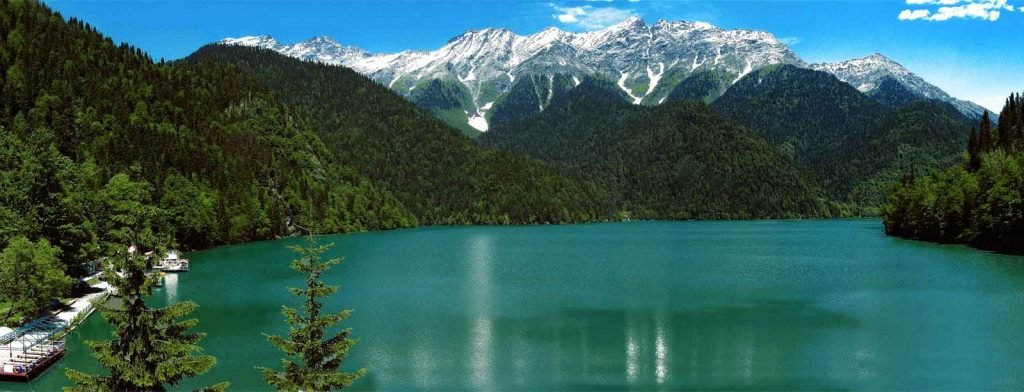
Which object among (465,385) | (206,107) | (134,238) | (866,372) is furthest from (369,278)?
(206,107)

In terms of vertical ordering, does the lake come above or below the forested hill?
below

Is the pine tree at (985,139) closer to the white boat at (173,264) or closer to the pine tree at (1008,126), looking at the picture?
the pine tree at (1008,126)

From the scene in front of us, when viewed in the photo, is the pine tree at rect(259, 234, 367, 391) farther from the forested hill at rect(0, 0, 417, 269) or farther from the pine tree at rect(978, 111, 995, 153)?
the pine tree at rect(978, 111, 995, 153)

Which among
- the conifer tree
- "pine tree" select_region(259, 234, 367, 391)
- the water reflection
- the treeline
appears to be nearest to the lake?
the water reflection

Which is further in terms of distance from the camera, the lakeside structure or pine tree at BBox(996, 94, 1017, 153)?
pine tree at BBox(996, 94, 1017, 153)

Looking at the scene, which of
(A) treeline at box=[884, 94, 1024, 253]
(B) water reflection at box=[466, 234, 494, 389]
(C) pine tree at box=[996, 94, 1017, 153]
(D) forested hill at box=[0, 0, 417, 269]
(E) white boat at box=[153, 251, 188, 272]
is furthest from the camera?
(C) pine tree at box=[996, 94, 1017, 153]

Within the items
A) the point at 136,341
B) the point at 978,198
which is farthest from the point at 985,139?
the point at 136,341

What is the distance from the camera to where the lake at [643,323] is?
3675cm

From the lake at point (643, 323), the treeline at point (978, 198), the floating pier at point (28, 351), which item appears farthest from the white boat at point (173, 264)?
the treeline at point (978, 198)

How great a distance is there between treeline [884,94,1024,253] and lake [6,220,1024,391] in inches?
336

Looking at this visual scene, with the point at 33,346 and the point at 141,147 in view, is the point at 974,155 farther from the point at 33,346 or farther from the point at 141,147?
the point at 33,346

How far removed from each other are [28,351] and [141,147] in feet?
299

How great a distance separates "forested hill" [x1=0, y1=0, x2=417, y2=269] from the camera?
76.2m

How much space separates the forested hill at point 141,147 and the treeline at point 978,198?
94.1 metres
